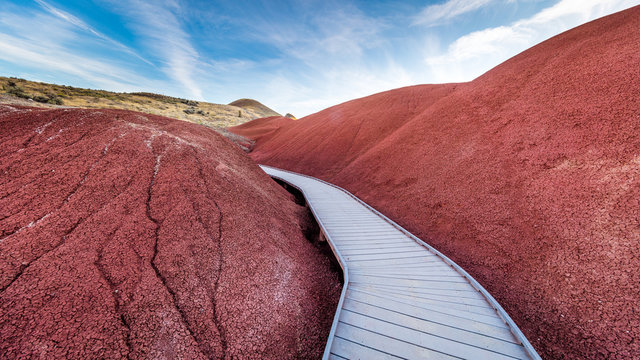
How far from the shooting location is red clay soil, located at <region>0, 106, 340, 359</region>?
2822 mm

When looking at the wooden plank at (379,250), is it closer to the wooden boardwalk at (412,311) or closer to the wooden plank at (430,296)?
the wooden boardwalk at (412,311)

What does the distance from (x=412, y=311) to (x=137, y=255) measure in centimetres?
455

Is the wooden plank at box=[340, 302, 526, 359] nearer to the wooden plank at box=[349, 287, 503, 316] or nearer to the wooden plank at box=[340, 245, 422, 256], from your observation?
the wooden plank at box=[349, 287, 503, 316]

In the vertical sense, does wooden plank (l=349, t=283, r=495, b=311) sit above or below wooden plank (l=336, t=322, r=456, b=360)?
above

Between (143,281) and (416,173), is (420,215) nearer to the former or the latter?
(416,173)

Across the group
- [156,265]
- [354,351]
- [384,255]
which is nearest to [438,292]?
[384,255]

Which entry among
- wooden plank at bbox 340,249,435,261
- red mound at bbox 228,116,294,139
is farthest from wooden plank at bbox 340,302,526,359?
red mound at bbox 228,116,294,139

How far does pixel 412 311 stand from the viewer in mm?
3471

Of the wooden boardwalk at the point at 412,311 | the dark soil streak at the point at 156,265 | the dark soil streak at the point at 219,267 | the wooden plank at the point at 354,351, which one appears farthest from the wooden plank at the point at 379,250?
the dark soil streak at the point at 156,265

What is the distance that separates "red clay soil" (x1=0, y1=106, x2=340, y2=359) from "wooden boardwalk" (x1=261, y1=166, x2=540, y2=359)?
91cm

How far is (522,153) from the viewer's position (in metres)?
7.21

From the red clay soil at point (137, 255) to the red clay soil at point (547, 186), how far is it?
3.86 metres

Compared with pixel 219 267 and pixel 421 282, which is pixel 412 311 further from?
pixel 219 267

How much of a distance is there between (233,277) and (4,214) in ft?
12.1
